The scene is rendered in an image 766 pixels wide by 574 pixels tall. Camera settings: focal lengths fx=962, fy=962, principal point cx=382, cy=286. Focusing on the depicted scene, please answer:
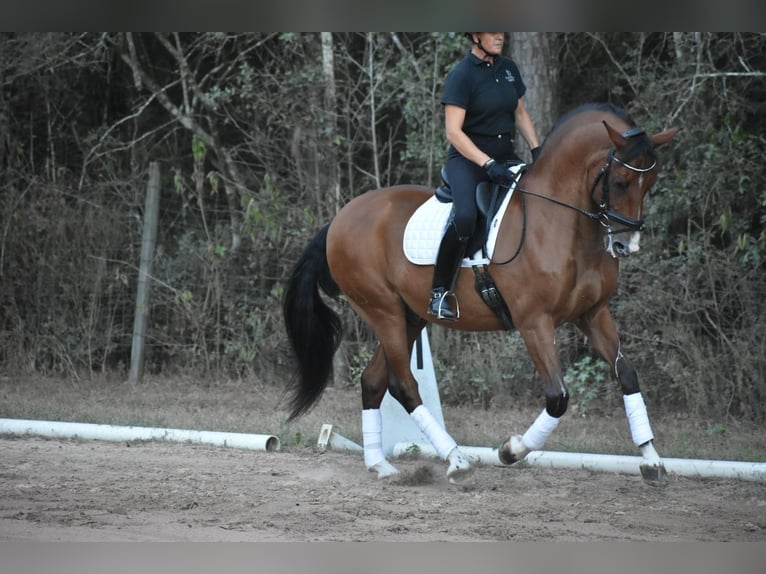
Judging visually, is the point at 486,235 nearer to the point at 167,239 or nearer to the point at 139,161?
the point at 167,239

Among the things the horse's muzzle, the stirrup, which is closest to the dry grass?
the stirrup

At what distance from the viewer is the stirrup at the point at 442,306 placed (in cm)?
646

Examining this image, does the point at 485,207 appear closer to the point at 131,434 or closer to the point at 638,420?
the point at 638,420

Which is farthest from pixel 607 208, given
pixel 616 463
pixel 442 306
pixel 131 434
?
pixel 131 434

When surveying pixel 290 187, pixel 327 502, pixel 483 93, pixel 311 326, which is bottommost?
pixel 327 502

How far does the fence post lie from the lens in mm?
12062

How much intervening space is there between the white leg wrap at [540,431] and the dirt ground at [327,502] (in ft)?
1.16

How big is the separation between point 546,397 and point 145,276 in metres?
7.51

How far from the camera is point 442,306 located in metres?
6.45

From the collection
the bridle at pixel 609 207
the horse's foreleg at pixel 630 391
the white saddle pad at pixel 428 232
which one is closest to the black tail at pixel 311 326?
the white saddle pad at pixel 428 232

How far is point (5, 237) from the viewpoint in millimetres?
12781

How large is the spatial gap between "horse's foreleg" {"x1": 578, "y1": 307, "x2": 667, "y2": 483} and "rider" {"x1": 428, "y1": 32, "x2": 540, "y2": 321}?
958 millimetres

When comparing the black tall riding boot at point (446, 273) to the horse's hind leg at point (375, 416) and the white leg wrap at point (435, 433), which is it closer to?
the white leg wrap at point (435, 433)
